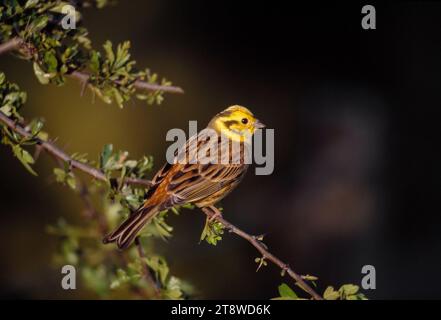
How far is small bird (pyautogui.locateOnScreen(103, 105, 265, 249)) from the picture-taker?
3.21 meters

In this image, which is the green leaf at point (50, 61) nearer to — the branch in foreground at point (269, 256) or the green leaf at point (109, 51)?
the green leaf at point (109, 51)

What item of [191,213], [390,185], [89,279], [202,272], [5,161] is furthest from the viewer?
[390,185]

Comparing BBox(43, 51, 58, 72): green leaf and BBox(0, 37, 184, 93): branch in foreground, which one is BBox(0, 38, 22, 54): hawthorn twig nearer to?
BBox(0, 37, 184, 93): branch in foreground

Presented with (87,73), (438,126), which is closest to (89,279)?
(87,73)

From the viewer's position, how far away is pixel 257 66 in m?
9.63

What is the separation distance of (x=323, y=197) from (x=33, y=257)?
373 centimetres

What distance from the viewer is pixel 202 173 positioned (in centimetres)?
379

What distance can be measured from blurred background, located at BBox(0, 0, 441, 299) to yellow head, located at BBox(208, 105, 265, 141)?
296cm

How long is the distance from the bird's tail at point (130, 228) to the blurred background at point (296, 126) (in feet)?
12.4

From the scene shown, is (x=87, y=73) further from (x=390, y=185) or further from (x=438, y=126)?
(x=438, y=126)

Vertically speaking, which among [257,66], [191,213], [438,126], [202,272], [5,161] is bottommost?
[202,272]

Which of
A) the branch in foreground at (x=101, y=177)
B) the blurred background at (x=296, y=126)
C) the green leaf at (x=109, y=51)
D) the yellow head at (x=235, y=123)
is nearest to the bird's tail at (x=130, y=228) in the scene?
the branch in foreground at (x=101, y=177)

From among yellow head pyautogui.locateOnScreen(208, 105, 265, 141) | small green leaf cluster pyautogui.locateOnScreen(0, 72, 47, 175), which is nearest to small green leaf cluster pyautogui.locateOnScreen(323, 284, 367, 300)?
small green leaf cluster pyautogui.locateOnScreen(0, 72, 47, 175)

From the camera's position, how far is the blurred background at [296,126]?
24.7 ft
